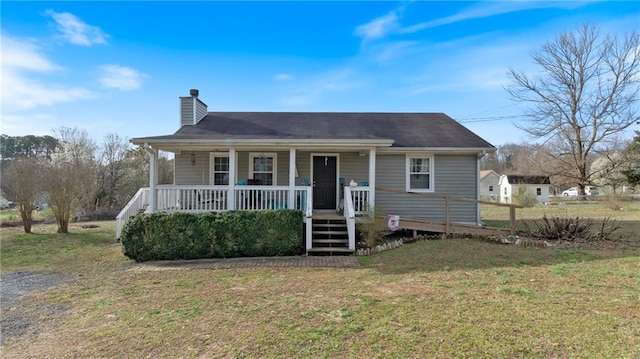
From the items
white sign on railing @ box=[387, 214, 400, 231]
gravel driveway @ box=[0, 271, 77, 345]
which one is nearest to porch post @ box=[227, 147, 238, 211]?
gravel driveway @ box=[0, 271, 77, 345]

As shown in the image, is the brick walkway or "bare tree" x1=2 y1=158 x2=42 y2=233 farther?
"bare tree" x1=2 y1=158 x2=42 y2=233

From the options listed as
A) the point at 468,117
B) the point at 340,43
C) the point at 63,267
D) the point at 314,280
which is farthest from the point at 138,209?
the point at 468,117

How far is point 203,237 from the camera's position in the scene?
7801 mm

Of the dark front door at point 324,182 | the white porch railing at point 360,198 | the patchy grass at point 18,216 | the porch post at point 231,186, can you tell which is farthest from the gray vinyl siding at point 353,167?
the patchy grass at point 18,216

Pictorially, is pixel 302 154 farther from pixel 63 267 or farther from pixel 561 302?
pixel 561 302

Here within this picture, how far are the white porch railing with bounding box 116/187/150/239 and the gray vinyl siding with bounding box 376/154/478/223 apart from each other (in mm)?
8276

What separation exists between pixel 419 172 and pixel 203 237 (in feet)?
23.8

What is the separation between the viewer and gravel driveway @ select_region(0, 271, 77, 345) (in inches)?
163

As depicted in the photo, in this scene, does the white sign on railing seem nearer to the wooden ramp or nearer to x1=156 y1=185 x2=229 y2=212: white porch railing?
the wooden ramp

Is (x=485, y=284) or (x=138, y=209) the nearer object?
(x=485, y=284)

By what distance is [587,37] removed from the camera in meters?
28.3

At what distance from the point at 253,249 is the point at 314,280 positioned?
8.09 ft

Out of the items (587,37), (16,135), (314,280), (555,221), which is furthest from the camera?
(16,135)

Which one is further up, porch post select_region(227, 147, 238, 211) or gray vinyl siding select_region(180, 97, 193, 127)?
gray vinyl siding select_region(180, 97, 193, 127)
